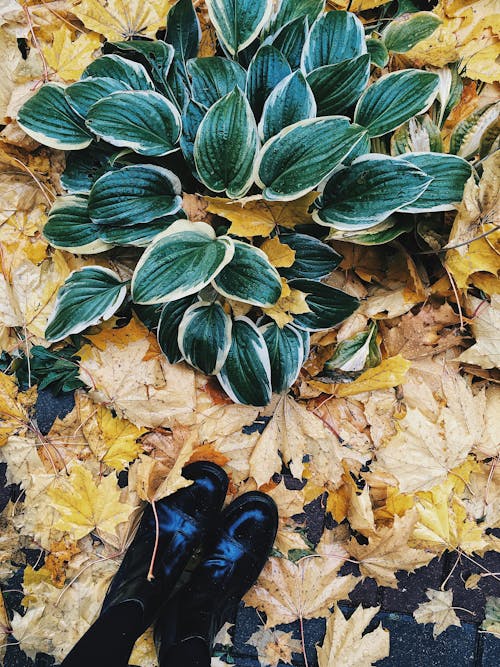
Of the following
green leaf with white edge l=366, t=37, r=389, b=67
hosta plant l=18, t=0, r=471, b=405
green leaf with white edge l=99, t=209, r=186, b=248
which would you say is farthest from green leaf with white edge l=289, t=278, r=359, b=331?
green leaf with white edge l=366, t=37, r=389, b=67

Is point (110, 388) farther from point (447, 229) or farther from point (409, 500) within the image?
point (447, 229)

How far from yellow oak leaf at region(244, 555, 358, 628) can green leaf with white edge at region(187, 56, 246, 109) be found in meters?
1.28

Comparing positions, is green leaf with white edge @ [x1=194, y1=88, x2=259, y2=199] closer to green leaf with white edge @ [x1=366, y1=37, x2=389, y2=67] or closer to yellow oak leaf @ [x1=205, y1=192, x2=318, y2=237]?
yellow oak leaf @ [x1=205, y1=192, x2=318, y2=237]

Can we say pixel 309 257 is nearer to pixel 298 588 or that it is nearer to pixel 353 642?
pixel 298 588

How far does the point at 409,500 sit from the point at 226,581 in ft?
1.82

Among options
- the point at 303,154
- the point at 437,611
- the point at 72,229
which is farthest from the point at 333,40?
the point at 437,611

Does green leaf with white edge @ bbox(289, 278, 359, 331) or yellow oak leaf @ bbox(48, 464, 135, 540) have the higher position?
green leaf with white edge @ bbox(289, 278, 359, 331)

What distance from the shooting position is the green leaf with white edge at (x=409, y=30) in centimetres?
155

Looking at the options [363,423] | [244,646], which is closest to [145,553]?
[244,646]

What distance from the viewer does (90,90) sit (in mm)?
1459

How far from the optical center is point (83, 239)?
60.6 inches

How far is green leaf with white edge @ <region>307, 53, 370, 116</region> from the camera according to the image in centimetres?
140

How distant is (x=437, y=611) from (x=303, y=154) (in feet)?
4.38

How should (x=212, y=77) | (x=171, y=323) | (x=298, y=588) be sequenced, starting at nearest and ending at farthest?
(x=212, y=77), (x=171, y=323), (x=298, y=588)
